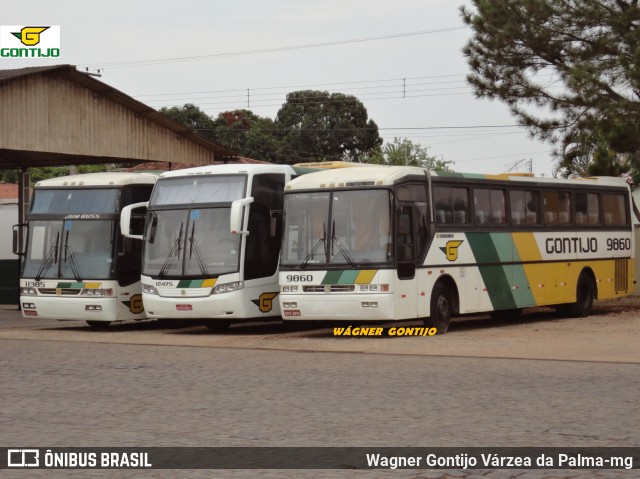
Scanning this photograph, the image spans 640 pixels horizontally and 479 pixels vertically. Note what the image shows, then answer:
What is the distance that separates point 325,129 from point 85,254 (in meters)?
66.7

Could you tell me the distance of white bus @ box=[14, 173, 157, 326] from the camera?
2531cm

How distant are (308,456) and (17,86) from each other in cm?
2343

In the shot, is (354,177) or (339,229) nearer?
(339,229)

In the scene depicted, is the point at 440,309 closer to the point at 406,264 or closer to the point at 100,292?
the point at 406,264

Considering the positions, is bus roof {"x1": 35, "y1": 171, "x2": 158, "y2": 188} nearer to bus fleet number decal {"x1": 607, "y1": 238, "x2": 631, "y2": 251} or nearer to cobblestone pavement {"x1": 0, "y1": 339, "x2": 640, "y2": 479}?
cobblestone pavement {"x1": 0, "y1": 339, "x2": 640, "y2": 479}

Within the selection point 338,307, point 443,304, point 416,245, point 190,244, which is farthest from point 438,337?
point 190,244

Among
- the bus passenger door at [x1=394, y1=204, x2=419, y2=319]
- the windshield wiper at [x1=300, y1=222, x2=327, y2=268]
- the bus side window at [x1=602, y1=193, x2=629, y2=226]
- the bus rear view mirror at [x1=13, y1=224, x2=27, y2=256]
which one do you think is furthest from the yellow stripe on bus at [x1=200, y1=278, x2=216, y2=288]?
the bus side window at [x1=602, y1=193, x2=629, y2=226]

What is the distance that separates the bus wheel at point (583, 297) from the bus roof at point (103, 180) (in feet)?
31.7

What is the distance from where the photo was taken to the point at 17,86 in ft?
102

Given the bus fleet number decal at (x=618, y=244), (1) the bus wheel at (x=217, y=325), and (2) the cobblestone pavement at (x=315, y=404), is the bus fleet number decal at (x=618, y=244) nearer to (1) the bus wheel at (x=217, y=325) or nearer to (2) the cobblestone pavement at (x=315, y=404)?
(1) the bus wheel at (x=217, y=325)

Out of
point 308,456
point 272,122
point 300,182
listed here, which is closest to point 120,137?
point 300,182

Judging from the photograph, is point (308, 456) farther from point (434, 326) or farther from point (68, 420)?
point (434, 326)

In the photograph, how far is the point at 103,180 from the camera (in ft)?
85.1

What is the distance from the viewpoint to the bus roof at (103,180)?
2583 centimetres
